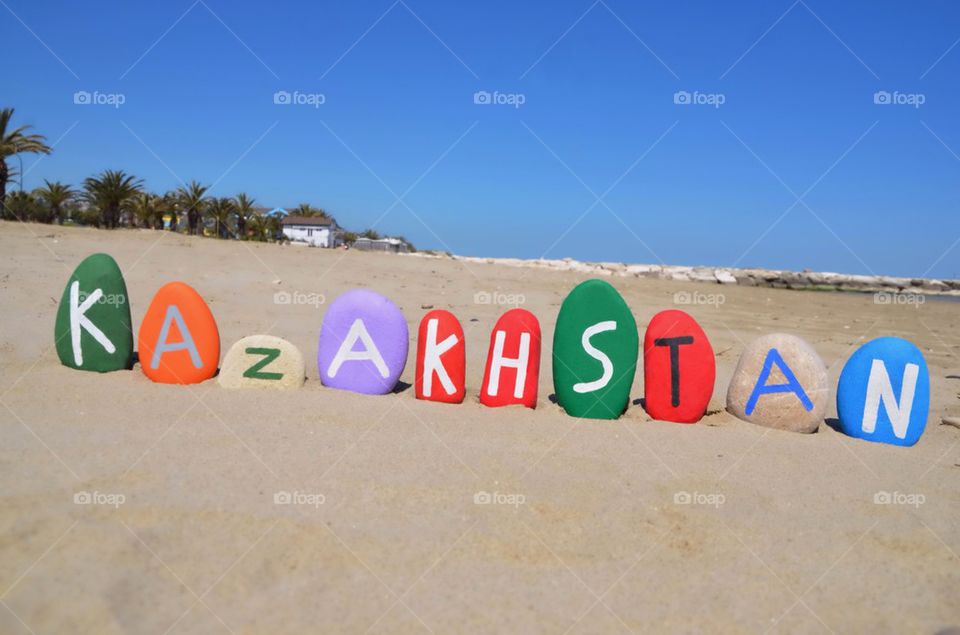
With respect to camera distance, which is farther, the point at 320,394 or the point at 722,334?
the point at 722,334

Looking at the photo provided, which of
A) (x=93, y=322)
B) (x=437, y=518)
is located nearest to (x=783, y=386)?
(x=437, y=518)

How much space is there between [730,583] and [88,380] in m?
5.35

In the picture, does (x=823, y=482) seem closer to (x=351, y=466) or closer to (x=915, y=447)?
(x=915, y=447)

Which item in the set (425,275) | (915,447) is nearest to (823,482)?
(915,447)

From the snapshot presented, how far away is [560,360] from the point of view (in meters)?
6.17

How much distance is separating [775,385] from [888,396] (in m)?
0.95

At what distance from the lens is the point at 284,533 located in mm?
3605

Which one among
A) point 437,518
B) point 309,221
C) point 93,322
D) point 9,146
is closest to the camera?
point 437,518

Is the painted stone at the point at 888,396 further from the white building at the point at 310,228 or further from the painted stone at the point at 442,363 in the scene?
the white building at the point at 310,228

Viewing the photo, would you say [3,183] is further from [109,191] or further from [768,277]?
[768,277]

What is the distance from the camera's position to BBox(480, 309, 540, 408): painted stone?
614 centimetres

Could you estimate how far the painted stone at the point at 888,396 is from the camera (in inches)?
234

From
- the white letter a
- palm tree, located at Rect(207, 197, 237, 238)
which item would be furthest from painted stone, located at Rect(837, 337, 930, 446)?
palm tree, located at Rect(207, 197, 237, 238)

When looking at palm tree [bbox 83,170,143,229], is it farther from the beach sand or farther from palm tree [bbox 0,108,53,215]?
the beach sand
